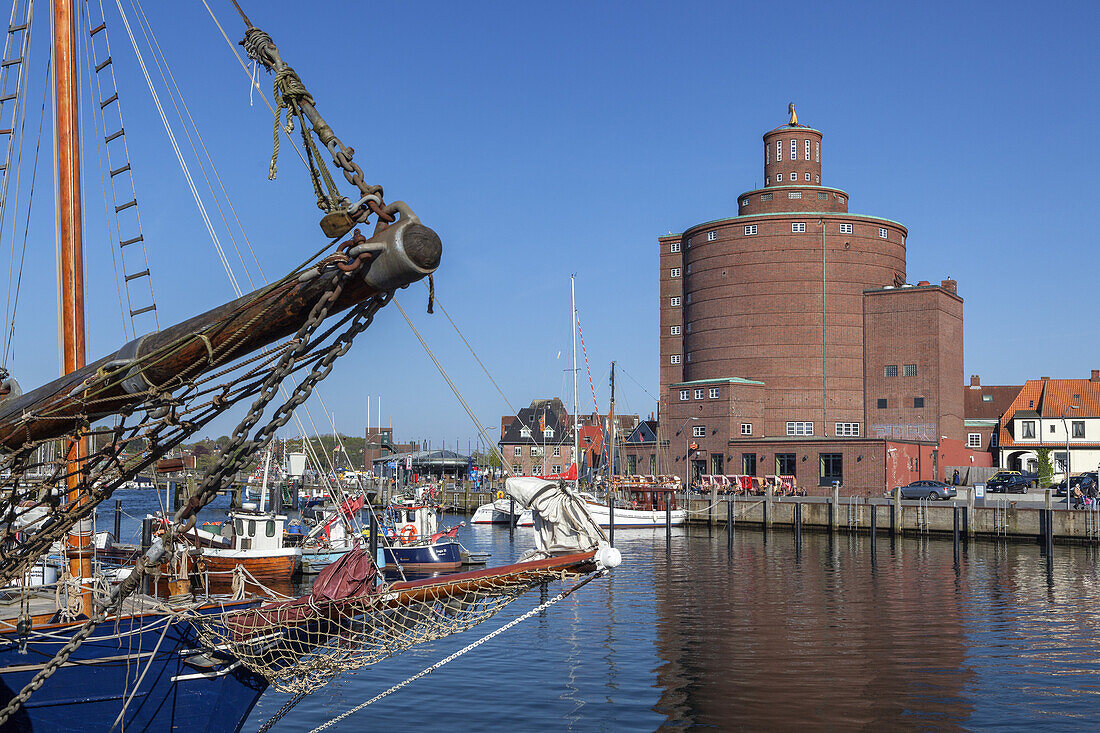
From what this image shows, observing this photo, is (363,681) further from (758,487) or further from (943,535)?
(758,487)

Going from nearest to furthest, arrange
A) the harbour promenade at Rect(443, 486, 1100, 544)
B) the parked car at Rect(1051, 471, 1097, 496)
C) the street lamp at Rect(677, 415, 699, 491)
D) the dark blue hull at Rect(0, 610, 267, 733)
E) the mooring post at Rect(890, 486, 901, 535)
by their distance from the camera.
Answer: the dark blue hull at Rect(0, 610, 267, 733)
the harbour promenade at Rect(443, 486, 1100, 544)
the mooring post at Rect(890, 486, 901, 535)
the parked car at Rect(1051, 471, 1097, 496)
the street lamp at Rect(677, 415, 699, 491)

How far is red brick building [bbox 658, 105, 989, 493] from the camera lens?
79.8 meters

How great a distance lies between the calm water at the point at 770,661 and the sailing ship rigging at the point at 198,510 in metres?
5.99

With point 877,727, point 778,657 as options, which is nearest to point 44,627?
point 877,727

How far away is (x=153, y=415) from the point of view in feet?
26.3

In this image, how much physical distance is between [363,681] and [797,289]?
68.6m

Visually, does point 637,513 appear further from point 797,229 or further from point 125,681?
point 125,681

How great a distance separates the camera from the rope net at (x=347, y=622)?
11.7 meters

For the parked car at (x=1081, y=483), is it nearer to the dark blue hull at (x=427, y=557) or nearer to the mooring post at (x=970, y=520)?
the mooring post at (x=970, y=520)

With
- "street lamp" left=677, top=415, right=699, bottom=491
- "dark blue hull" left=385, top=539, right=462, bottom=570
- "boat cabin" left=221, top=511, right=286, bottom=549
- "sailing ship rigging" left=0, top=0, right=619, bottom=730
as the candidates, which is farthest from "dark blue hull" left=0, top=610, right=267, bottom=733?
"street lamp" left=677, top=415, right=699, bottom=491

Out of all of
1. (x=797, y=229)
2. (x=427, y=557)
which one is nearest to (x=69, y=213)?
(x=427, y=557)

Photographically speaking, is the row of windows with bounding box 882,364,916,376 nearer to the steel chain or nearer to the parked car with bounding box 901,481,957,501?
the parked car with bounding box 901,481,957,501

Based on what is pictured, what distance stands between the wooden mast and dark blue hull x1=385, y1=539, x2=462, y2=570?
70.8 feet

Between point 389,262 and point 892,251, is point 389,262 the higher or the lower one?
the lower one
